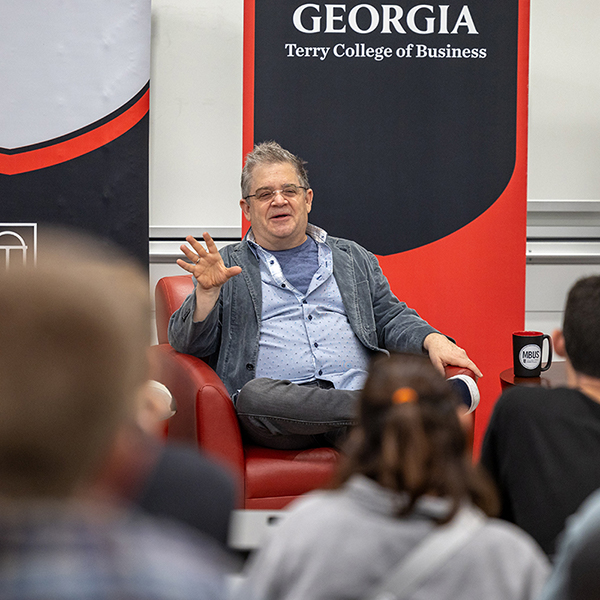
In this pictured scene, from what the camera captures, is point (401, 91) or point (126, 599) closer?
point (126, 599)

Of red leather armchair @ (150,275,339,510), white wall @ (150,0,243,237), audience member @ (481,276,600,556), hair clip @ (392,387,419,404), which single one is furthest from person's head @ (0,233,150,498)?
white wall @ (150,0,243,237)

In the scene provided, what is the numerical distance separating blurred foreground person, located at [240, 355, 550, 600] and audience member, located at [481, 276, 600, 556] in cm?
36

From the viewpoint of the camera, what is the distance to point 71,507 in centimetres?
54

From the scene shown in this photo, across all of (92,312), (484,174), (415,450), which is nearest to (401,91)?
(484,174)

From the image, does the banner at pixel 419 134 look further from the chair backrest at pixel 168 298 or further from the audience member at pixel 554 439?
the audience member at pixel 554 439

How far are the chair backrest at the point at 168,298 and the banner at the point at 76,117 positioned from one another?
0.44 meters

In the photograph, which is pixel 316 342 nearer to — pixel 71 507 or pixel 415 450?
pixel 415 450

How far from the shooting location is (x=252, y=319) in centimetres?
266

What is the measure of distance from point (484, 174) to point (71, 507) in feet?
9.49

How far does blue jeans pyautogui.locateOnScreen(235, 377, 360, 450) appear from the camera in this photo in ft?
7.46

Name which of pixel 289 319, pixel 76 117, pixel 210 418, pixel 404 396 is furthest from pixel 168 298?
pixel 404 396

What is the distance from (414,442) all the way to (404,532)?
11 cm

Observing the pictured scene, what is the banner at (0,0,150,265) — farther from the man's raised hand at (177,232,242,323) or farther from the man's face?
the man's raised hand at (177,232,242,323)

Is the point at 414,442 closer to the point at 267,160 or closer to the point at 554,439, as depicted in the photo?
the point at 554,439
